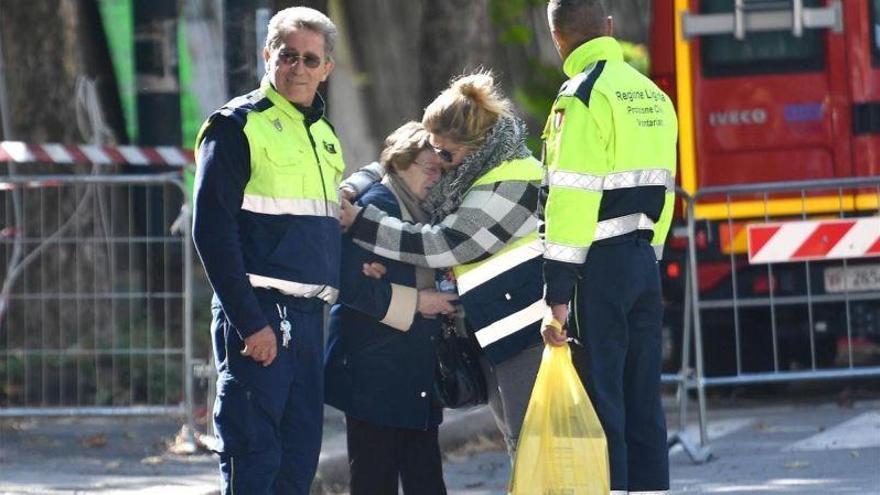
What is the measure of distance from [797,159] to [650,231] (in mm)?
5554

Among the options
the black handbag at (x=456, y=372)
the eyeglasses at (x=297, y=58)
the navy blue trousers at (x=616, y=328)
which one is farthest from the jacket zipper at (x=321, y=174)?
the navy blue trousers at (x=616, y=328)

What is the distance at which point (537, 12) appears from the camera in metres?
15.6

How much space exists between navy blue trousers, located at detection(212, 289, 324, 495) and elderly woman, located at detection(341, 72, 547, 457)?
52cm

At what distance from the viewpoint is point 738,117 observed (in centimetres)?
1167

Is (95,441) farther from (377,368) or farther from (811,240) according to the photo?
(811,240)

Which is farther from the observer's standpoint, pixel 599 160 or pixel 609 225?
pixel 609 225

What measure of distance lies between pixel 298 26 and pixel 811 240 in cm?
431

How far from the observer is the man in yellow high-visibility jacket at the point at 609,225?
6.05m

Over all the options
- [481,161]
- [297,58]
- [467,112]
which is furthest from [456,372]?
[297,58]

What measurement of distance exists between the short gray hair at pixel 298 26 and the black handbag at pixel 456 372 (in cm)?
114

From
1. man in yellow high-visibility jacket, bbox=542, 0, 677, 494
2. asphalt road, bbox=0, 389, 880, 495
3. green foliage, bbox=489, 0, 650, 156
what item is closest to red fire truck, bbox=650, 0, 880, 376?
green foliage, bbox=489, 0, 650, 156

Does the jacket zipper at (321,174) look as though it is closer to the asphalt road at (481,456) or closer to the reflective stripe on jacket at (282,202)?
the reflective stripe on jacket at (282,202)

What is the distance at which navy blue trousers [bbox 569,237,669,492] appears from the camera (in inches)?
244

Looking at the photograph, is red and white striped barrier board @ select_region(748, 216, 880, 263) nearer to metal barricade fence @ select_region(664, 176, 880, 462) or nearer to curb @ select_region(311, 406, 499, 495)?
metal barricade fence @ select_region(664, 176, 880, 462)
